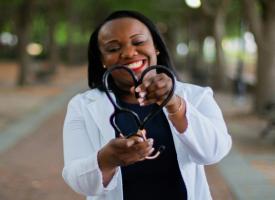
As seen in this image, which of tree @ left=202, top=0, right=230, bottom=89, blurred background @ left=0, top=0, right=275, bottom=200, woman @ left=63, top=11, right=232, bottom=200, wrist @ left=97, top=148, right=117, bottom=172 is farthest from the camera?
tree @ left=202, top=0, right=230, bottom=89

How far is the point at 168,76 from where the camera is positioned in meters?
1.79

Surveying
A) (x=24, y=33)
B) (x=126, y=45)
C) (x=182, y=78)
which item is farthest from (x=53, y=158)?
(x=24, y=33)

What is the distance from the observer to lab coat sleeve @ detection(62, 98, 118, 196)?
1934mm

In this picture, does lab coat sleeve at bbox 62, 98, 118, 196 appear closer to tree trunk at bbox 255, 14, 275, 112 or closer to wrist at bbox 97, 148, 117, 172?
wrist at bbox 97, 148, 117, 172

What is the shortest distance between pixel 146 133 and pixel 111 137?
0.12 metres

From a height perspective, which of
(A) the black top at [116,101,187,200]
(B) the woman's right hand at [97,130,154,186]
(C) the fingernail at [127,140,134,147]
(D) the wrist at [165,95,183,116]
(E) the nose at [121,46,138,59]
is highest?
(E) the nose at [121,46,138,59]

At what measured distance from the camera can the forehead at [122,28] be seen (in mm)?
2041

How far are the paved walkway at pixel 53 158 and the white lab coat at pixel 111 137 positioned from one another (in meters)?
5.14

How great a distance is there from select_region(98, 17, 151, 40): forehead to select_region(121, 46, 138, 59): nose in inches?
2.0

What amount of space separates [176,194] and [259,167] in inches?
290

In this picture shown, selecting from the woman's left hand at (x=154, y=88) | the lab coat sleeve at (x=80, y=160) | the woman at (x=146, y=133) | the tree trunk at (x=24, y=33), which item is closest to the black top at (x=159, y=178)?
the woman at (x=146, y=133)

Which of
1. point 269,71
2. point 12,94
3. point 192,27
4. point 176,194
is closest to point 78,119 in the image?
point 176,194

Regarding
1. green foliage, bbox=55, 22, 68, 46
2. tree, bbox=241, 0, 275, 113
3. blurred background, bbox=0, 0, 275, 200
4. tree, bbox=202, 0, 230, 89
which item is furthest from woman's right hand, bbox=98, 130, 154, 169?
green foliage, bbox=55, 22, 68, 46

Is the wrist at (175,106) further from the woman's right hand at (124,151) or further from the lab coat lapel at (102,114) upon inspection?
the lab coat lapel at (102,114)
